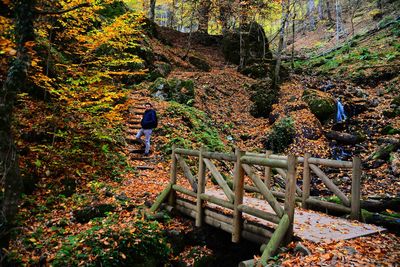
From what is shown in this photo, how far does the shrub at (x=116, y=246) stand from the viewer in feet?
21.4

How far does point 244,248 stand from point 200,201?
1.63m

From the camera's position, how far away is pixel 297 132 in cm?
1667

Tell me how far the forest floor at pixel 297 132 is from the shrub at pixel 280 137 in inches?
13.8

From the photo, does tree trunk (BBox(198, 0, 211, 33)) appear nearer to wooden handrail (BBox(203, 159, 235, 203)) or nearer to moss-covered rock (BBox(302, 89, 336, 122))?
moss-covered rock (BBox(302, 89, 336, 122))

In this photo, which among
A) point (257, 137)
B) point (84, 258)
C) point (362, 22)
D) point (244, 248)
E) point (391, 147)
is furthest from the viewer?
point (362, 22)

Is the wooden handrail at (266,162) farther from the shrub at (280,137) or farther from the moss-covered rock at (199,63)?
the moss-covered rock at (199,63)

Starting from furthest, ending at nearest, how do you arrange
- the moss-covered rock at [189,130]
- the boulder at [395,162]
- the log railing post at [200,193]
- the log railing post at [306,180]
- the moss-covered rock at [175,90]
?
1. the moss-covered rock at [175,90]
2. the moss-covered rock at [189,130]
3. the boulder at [395,162]
4. the log railing post at [306,180]
5. the log railing post at [200,193]

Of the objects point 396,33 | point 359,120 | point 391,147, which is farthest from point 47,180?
point 396,33

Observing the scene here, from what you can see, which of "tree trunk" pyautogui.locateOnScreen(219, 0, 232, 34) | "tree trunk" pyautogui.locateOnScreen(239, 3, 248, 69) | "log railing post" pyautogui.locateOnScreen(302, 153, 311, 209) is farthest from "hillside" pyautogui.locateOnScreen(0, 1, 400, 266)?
"tree trunk" pyautogui.locateOnScreen(219, 0, 232, 34)

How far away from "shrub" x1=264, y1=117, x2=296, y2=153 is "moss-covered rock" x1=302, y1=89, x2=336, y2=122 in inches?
91.2

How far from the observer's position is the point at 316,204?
7996mm

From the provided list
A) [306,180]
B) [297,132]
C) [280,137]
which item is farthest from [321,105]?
[306,180]

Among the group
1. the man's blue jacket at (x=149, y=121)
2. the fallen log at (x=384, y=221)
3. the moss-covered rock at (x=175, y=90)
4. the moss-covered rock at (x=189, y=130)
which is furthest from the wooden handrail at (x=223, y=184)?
the moss-covered rock at (x=175, y=90)

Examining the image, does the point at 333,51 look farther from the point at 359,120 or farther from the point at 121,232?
the point at 121,232
